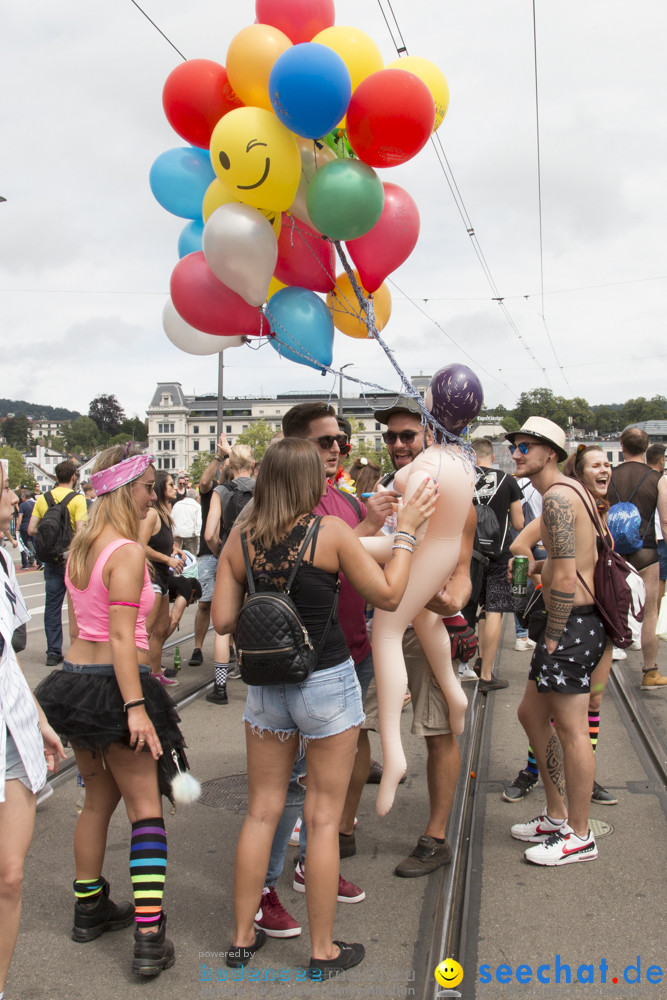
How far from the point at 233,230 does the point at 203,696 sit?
3.92 metres

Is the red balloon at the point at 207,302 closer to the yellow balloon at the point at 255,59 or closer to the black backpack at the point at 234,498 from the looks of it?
the yellow balloon at the point at 255,59

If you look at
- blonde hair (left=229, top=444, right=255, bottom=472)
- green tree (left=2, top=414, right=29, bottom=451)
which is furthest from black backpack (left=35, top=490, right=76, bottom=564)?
green tree (left=2, top=414, right=29, bottom=451)

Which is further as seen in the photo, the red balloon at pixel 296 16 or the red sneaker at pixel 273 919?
the red balloon at pixel 296 16

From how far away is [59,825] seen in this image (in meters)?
3.91

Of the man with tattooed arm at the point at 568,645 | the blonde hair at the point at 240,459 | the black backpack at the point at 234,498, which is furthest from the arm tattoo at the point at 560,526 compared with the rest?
the blonde hair at the point at 240,459

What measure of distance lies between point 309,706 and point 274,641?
0.97ft

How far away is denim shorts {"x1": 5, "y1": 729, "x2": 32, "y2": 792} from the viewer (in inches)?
90.4

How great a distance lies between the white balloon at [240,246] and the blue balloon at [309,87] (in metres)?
0.47

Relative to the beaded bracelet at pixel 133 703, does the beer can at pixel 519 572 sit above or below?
above

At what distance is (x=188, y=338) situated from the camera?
15.1 feet

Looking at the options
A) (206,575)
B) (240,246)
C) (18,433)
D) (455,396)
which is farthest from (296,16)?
(18,433)

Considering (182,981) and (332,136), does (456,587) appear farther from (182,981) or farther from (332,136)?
(332,136)

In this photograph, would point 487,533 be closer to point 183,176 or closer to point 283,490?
point 183,176

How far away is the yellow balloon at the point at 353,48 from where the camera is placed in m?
3.81
